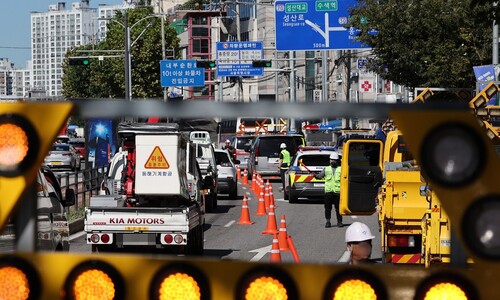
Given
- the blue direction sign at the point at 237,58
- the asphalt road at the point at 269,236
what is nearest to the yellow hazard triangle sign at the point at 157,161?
the asphalt road at the point at 269,236

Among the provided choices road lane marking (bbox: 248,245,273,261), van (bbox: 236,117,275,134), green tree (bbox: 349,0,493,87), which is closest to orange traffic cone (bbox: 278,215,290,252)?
road lane marking (bbox: 248,245,273,261)

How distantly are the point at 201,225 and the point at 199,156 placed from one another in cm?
1538

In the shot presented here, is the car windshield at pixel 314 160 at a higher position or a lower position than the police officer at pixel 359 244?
higher

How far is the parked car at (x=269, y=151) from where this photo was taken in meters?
47.6

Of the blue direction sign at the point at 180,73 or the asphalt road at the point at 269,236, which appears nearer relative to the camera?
the asphalt road at the point at 269,236

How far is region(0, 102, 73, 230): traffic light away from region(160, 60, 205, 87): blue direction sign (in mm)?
71768

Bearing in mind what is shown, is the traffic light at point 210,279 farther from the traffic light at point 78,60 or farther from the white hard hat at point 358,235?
the traffic light at point 78,60

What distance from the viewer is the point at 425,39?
42500 mm

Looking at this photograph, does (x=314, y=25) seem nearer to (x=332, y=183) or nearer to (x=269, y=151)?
(x=269, y=151)

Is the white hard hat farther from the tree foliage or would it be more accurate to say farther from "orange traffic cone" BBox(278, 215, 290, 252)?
the tree foliage

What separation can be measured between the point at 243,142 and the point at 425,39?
16.9m

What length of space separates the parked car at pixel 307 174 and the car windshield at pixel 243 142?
2142 cm

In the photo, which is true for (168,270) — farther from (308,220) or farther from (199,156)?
(199,156)

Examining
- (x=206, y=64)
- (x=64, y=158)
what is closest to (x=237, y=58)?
(x=206, y=64)
